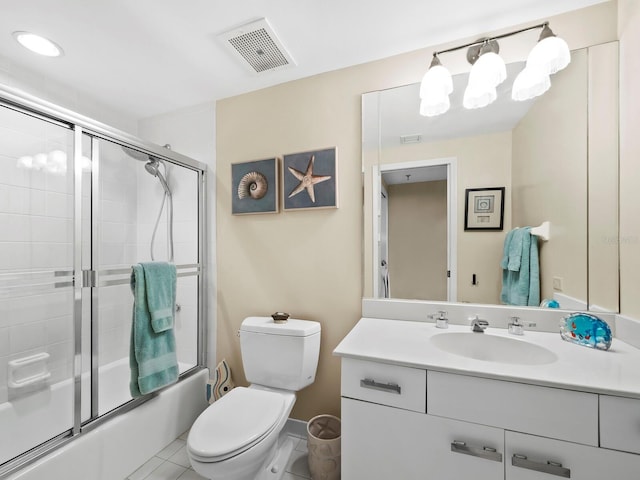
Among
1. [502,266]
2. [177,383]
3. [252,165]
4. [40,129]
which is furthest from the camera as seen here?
[252,165]

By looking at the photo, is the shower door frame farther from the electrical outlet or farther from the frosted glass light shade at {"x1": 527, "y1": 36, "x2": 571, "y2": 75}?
the electrical outlet

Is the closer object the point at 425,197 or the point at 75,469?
the point at 75,469

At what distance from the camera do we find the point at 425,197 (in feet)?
4.74

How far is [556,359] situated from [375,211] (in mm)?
969

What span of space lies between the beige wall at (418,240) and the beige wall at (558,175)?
34 centimetres

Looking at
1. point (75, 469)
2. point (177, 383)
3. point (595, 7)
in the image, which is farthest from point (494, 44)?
point (75, 469)

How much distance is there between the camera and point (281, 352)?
5.07ft

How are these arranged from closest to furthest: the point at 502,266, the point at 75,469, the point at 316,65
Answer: the point at 75,469, the point at 502,266, the point at 316,65

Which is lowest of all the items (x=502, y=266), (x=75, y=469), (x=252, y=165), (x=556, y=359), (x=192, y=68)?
(x=75, y=469)

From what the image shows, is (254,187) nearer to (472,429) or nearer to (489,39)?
(489,39)

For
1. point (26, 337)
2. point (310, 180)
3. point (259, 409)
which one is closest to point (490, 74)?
point (310, 180)

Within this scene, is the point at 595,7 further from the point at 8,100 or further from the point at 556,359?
the point at 8,100

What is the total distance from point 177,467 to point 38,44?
7.45 feet

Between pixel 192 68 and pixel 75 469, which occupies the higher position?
pixel 192 68
